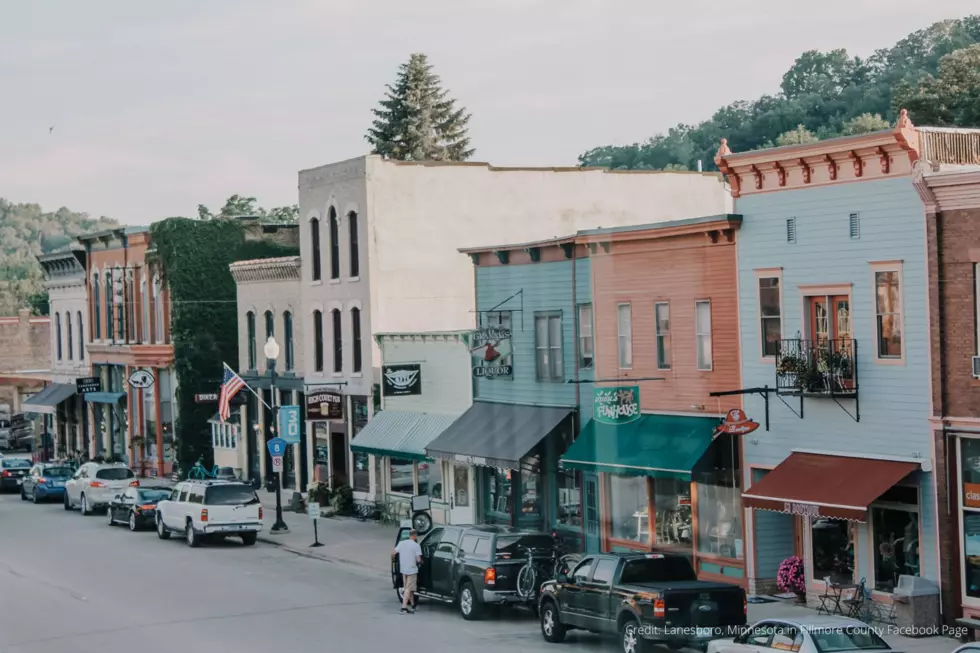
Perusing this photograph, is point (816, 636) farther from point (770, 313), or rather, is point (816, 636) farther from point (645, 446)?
point (645, 446)

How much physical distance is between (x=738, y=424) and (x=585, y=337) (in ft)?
25.1

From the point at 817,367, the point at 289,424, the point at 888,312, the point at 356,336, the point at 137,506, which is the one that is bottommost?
the point at 137,506

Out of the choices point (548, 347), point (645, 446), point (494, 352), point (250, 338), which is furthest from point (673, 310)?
point (250, 338)

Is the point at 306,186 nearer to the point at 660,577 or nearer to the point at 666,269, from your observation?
the point at 666,269

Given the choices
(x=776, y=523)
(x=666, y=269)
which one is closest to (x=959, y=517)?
(x=776, y=523)

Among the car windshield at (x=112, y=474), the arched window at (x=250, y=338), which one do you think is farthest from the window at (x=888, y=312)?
the arched window at (x=250, y=338)

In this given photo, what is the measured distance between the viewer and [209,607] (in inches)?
1121

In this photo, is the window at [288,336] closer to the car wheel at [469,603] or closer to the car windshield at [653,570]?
the car wheel at [469,603]

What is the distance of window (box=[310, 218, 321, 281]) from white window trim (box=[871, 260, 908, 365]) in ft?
85.0

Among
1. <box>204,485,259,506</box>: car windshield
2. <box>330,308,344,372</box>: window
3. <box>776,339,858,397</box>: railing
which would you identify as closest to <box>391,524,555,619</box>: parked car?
<box>776,339,858,397</box>: railing

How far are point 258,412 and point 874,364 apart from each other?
32487 millimetres

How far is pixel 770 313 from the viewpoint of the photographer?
28.5 meters

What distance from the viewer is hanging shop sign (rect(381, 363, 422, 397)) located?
4106cm

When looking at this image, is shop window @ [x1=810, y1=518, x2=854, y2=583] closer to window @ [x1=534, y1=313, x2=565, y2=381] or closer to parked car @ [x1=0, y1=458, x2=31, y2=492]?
window @ [x1=534, y1=313, x2=565, y2=381]
